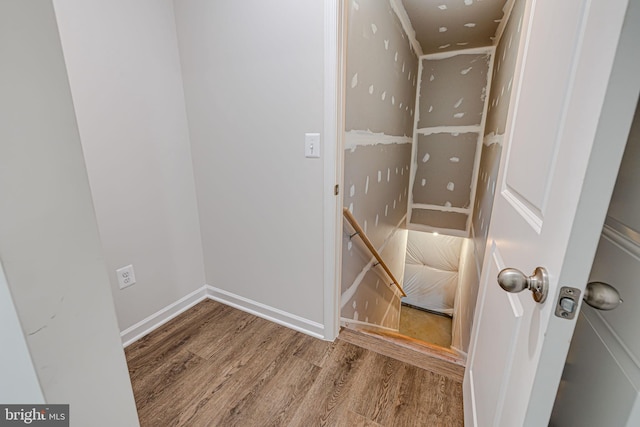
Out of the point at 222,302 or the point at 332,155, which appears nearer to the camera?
the point at 332,155

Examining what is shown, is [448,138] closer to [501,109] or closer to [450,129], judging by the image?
[450,129]

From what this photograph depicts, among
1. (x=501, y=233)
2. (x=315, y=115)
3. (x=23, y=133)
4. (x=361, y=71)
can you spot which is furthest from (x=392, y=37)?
(x=23, y=133)

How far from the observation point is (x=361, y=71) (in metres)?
1.76

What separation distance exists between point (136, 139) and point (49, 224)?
1.24 meters

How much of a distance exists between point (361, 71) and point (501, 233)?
132 centimetres

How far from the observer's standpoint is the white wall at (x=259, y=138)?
4.71ft

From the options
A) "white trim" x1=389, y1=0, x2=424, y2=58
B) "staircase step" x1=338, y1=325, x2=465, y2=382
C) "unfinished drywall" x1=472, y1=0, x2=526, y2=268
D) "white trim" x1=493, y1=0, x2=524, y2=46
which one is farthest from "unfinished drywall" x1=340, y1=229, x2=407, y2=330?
"white trim" x1=493, y1=0, x2=524, y2=46

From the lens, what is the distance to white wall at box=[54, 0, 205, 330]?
133 cm

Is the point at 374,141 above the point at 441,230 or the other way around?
above

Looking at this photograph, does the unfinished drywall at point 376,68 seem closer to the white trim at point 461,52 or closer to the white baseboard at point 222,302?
the white trim at point 461,52

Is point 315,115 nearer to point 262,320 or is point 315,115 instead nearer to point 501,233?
point 501,233

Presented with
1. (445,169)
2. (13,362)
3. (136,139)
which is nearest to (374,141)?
(136,139)

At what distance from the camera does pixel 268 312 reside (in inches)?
74.5

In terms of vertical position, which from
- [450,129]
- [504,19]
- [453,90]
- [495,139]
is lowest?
[495,139]
